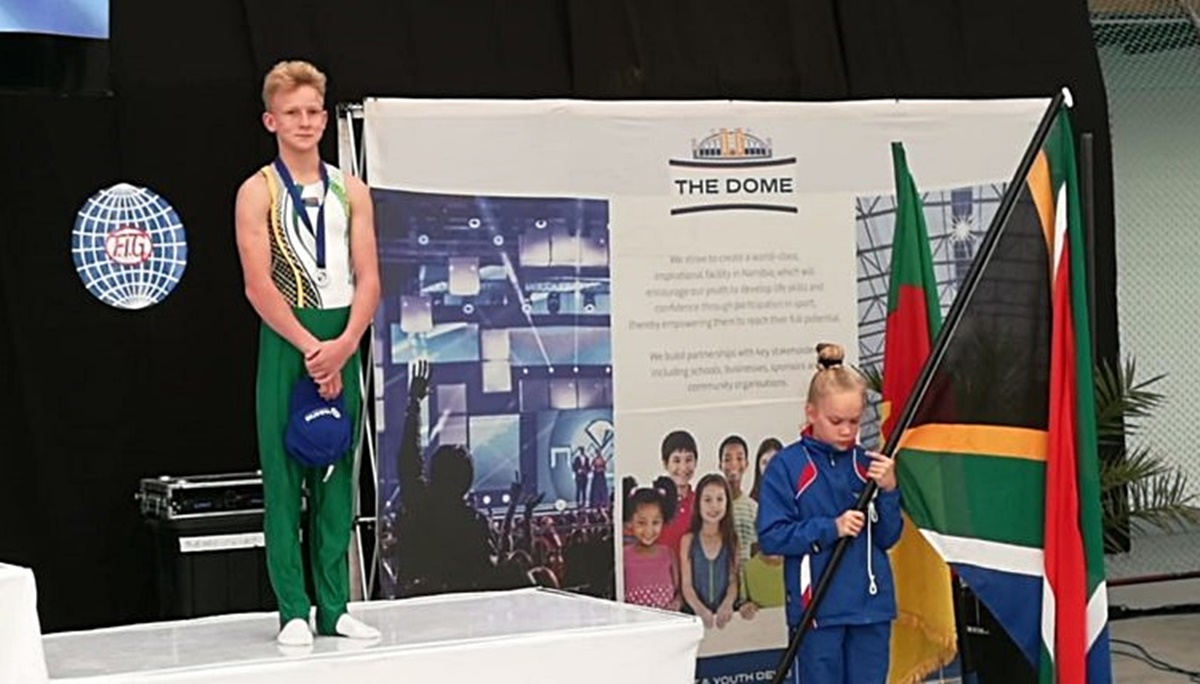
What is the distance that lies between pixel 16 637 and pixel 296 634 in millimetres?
819

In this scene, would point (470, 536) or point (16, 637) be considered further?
point (470, 536)

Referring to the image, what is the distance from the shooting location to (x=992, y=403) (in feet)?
19.5

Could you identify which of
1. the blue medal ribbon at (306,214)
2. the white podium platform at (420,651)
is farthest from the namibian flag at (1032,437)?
the blue medal ribbon at (306,214)

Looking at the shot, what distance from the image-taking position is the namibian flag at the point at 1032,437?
5.88m

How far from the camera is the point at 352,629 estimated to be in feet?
16.3

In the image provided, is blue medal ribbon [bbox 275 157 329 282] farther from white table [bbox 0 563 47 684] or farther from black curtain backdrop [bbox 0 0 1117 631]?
black curtain backdrop [bbox 0 0 1117 631]

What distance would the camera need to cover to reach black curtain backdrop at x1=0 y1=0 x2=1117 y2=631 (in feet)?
22.6

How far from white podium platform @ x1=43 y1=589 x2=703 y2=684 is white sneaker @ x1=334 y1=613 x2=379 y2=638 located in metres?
0.04

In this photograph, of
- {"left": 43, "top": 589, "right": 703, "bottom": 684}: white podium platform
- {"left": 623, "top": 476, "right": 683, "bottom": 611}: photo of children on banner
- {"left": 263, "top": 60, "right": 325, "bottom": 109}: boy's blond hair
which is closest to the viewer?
{"left": 43, "top": 589, "right": 703, "bottom": 684}: white podium platform

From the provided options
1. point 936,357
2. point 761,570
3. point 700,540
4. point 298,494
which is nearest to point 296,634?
point 298,494

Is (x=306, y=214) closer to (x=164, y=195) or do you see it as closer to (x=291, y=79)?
(x=291, y=79)

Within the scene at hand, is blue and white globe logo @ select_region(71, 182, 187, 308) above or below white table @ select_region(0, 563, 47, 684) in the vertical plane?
above

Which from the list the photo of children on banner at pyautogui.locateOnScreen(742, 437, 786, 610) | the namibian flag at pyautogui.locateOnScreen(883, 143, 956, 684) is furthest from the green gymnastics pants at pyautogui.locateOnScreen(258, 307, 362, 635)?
the photo of children on banner at pyautogui.locateOnScreen(742, 437, 786, 610)

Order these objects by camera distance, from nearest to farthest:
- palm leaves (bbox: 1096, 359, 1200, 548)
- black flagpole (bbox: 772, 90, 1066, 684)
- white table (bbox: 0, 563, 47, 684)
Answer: white table (bbox: 0, 563, 47, 684), black flagpole (bbox: 772, 90, 1066, 684), palm leaves (bbox: 1096, 359, 1200, 548)
